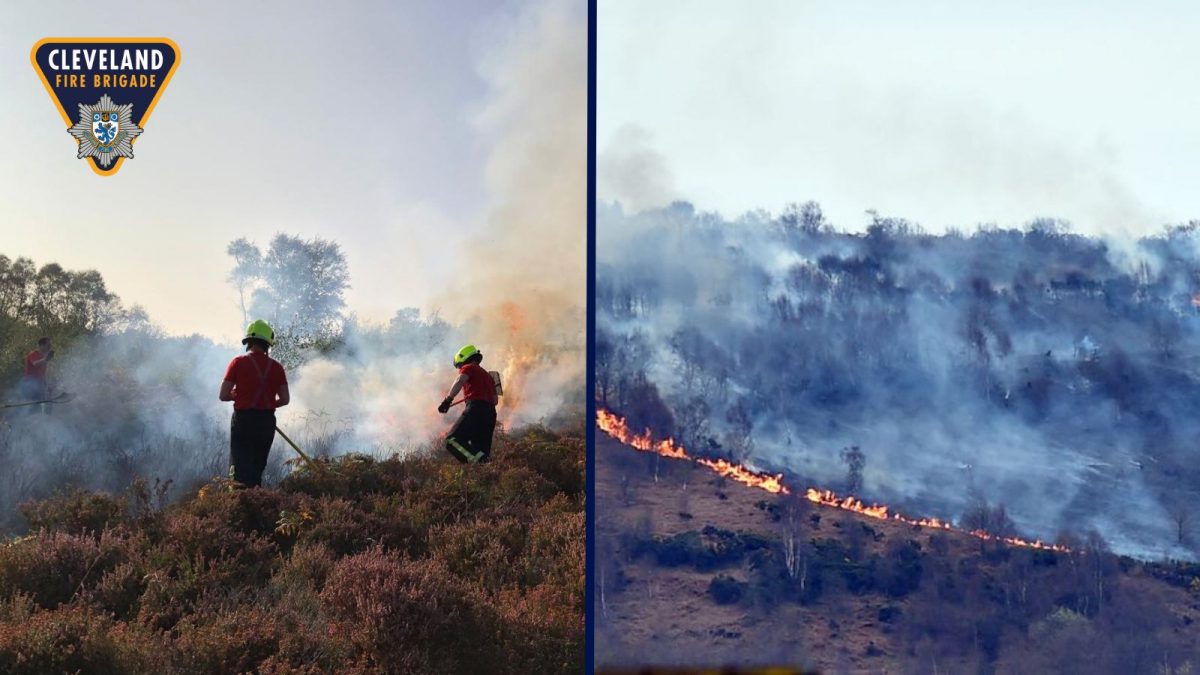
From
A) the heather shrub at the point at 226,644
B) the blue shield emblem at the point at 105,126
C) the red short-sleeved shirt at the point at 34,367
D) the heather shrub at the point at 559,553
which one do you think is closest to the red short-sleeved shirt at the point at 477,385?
the heather shrub at the point at 559,553

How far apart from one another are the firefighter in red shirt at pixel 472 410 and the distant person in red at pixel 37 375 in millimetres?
3421

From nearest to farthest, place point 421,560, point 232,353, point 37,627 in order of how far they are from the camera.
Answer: point 37,627 → point 421,560 → point 232,353

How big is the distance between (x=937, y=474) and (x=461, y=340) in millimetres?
4099

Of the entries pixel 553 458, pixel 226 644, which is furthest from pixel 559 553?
pixel 226 644

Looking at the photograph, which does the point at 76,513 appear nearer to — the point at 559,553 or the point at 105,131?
the point at 105,131

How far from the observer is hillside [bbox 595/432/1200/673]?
7555mm

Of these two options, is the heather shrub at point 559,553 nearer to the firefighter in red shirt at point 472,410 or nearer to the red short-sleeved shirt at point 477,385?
the firefighter in red shirt at point 472,410

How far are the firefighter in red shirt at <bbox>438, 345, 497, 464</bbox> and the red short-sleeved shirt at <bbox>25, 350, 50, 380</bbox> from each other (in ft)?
11.5

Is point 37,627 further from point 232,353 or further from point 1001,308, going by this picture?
point 1001,308

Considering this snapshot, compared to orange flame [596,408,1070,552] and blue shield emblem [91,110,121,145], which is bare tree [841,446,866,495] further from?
blue shield emblem [91,110,121,145]

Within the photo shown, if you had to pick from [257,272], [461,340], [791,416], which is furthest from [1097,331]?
[257,272]

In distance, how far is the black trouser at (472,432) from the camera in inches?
362

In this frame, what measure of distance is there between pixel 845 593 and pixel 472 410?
137 inches

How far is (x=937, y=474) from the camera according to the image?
7.67 metres
